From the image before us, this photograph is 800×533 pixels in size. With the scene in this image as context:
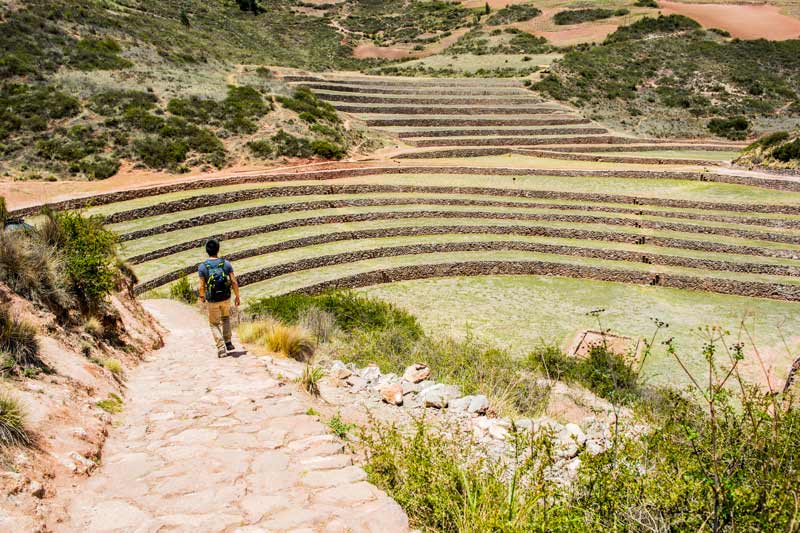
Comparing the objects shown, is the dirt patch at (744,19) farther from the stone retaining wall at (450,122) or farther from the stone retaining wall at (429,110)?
the stone retaining wall at (450,122)

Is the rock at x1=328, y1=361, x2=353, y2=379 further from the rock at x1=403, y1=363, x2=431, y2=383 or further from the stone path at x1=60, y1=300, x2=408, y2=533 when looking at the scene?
the stone path at x1=60, y1=300, x2=408, y2=533

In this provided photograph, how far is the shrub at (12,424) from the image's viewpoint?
11.9 ft

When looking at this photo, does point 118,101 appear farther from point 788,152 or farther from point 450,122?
point 788,152

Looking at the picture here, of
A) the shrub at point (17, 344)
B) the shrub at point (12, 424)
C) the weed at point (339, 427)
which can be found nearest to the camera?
the shrub at point (12, 424)

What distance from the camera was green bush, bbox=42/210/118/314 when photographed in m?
7.19

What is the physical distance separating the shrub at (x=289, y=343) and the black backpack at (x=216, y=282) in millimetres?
982

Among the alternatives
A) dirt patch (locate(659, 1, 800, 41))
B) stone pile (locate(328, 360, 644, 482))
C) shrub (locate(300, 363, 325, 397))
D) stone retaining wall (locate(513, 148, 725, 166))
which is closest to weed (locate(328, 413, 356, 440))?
stone pile (locate(328, 360, 644, 482))

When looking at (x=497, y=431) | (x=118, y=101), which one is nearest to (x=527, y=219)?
(x=497, y=431)

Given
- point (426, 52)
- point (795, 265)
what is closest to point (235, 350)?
point (795, 265)

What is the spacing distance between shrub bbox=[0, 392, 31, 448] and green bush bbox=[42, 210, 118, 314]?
11.5 feet

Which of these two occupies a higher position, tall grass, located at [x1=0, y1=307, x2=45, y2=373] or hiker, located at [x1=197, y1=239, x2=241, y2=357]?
tall grass, located at [x1=0, y1=307, x2=45, y2=373]

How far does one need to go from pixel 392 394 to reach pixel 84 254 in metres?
4.63

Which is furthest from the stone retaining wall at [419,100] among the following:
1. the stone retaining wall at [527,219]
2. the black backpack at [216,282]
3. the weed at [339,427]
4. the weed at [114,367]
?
the weed at [339,427]

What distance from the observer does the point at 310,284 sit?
16.0 meters
